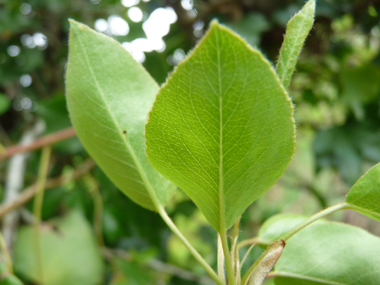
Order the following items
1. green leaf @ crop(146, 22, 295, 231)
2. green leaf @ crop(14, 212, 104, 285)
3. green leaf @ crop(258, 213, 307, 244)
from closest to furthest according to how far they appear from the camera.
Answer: green leaf @ crop(146, 22, 295, 231) < green leaf @ crop(258, 213, 307, 244) < green leaf @ crop(14, 212, 104, 285)

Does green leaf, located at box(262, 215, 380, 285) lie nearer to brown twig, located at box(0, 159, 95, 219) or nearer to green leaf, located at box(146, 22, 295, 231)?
green leaf, located at box(146, 22, 295, 231)

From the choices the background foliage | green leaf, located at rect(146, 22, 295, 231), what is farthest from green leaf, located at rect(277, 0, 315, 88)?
the background foliage

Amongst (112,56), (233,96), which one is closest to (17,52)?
(112,56)

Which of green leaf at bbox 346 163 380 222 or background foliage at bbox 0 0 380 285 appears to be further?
background foliage at bbox 0 0 380 285

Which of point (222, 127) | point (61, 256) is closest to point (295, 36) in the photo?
point (222, 127)

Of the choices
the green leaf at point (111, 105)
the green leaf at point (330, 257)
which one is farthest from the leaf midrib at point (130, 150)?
the green leaf at point (330, 257)

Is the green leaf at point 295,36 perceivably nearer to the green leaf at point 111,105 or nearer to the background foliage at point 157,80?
the green leaf at point 111,105

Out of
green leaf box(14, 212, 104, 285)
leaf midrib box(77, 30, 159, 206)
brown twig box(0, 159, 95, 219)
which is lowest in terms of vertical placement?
green leaf box(14, 212, 104, 285)
